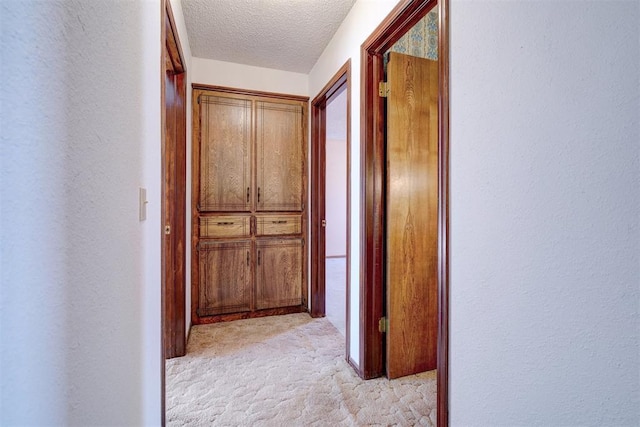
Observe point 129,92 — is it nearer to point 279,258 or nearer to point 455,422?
point 455,422

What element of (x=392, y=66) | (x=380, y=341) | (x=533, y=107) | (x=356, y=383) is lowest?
(x=356, y=383)

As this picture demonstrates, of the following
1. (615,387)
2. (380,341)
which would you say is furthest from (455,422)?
(380,341)

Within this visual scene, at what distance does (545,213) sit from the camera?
0.88 meters

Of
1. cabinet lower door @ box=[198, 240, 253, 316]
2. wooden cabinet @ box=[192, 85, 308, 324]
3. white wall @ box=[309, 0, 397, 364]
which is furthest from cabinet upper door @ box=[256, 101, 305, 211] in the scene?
white wall @ box=[309, 0, 397, 364]

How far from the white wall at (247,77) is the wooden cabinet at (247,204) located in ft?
0.29

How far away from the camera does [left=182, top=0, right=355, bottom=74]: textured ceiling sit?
214cm

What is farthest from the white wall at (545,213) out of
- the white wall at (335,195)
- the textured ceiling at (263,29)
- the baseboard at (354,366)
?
the white wall at (335,195)

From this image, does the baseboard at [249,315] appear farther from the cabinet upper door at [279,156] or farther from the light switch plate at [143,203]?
the light switch plate at [143,203]

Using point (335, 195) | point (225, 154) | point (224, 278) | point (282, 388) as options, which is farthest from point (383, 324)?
point (335, 195)

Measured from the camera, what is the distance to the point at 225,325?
2871 millimetres

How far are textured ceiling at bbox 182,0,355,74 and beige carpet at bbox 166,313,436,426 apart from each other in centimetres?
251

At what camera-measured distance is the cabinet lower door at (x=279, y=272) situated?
3080 mm

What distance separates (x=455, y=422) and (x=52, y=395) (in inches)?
51.9

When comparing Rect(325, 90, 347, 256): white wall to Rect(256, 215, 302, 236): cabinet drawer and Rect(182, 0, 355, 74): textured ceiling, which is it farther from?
Rect(182, 0, 355, 74): textured ceiling
